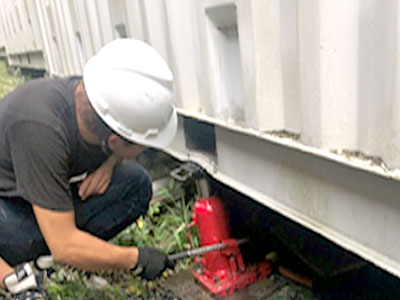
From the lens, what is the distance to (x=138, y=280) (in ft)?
7.63

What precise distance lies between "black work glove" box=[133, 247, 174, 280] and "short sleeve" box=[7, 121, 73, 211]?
45cm

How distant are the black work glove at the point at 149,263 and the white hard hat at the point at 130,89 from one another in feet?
1.75

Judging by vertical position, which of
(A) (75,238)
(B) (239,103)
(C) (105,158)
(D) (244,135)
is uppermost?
(B) (239,103)

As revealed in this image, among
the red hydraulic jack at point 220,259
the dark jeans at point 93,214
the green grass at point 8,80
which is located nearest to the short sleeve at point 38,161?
the dark jeans at point 93,214

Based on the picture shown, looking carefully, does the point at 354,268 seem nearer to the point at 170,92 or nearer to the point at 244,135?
the point at 244,135

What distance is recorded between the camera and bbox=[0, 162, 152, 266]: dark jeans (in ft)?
6.52

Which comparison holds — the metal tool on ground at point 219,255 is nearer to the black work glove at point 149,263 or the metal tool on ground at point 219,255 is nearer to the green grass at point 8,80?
the black work glove at point 149,263

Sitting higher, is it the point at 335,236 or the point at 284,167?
the point at 284,167

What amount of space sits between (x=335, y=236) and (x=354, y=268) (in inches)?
33.6

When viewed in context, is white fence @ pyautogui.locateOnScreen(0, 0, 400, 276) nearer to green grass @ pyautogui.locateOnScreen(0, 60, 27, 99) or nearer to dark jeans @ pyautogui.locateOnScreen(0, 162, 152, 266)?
dark jeans @ pyautogui.locateOnScreen(0, 162, 152, 266)

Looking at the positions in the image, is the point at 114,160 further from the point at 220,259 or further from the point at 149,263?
the point at 220,259

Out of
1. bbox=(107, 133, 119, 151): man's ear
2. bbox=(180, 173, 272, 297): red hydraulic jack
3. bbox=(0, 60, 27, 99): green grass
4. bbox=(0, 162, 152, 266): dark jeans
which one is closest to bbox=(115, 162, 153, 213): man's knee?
bbox=(0, 162, 152, 266): dark jeans

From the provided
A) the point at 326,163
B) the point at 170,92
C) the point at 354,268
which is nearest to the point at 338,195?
the point at 326,163

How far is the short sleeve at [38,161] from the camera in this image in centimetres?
159
